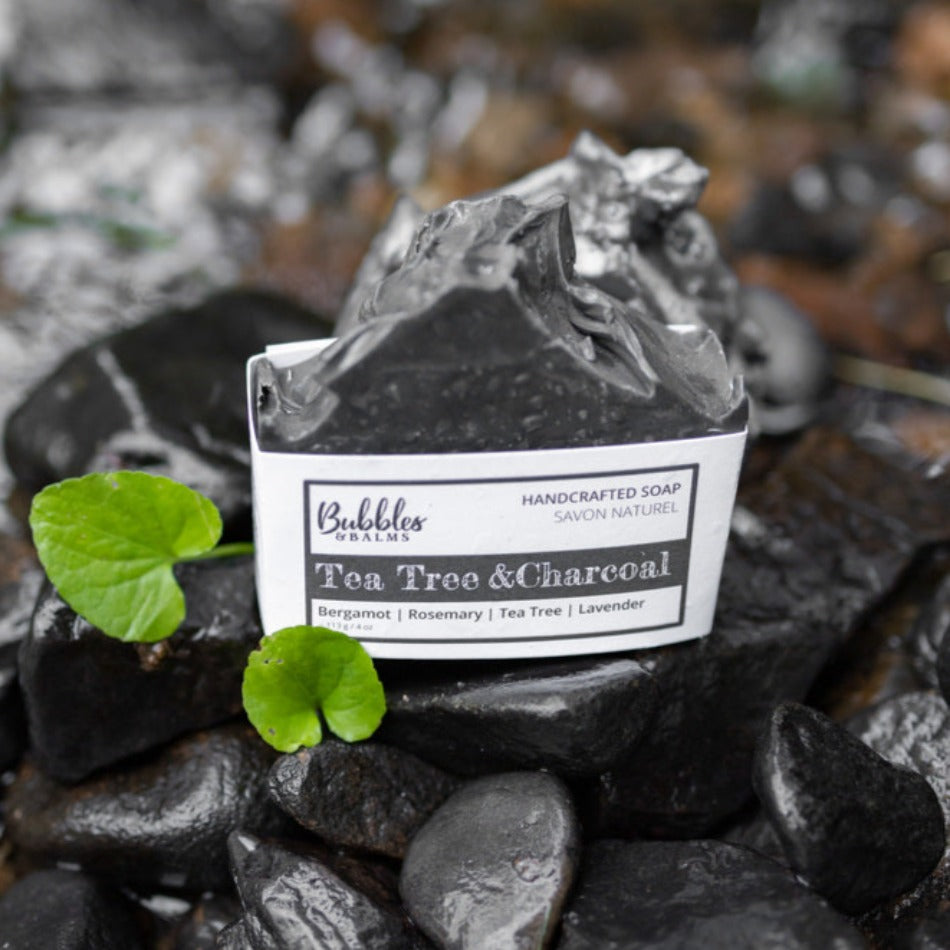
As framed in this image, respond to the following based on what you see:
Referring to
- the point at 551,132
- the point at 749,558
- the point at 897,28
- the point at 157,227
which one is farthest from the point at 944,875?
the point at 897,28

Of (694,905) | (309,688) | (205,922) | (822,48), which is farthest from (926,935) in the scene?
(822,48)

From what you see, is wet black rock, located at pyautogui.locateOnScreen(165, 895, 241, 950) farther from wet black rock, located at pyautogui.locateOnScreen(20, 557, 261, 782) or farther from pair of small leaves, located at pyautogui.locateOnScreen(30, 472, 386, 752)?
pair of small leaves, located at pyautogui.locateOnScreen(30, 472, 386, 752)

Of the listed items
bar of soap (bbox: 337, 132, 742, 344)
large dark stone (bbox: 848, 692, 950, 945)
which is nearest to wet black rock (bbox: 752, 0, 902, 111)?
bar of soap (bbox: 337, 132, 742, 344)

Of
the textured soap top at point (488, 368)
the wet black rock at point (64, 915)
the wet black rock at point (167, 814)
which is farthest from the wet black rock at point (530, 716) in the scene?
the wet black rock at point (64, 915)

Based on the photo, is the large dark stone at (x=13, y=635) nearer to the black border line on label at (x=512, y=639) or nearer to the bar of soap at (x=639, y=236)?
the black border line on label at (x=512, y=639)

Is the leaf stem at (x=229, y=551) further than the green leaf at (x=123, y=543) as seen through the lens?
Yes

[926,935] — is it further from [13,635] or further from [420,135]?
[420,135]
